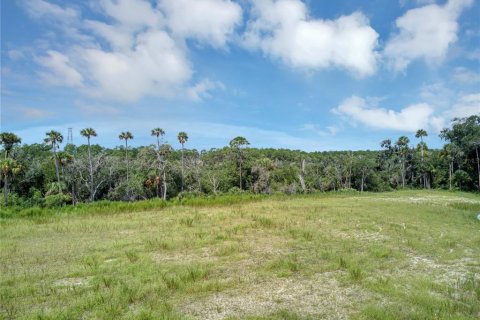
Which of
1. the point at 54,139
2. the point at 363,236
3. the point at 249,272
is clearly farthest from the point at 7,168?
the point at 363,236

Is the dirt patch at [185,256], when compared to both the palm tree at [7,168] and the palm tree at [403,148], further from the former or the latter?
the palm tree at [403,148]

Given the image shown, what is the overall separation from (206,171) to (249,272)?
48.9 meters

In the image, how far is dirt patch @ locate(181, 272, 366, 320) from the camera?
720cm

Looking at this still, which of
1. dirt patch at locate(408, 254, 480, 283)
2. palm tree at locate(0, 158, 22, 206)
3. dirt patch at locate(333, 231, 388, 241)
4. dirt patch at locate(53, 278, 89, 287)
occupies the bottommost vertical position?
dirt patch at locate(408, 254, 480, 283)

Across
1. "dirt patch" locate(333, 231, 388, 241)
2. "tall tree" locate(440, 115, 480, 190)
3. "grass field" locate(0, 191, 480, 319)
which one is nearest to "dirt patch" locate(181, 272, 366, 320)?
"grass field" locate(0, 191, 480, 319)

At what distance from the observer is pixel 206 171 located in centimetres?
5847

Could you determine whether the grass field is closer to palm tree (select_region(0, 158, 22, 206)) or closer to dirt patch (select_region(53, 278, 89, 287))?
dirt patch (select_region(53, 278, 89, 287))

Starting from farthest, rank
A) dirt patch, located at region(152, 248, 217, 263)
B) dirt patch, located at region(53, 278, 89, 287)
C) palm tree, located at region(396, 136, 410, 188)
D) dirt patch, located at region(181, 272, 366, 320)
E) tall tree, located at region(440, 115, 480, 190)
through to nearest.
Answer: palm tree, located at region(396, 136, 410, 188) < tall tree, located at region(440, 115, 480, 190) < dirt patch, located at region(152, 248, 217, 263) < dirt patch, located at region(53, 278, 89, 287) < dirt patch, located at region(181, 272, 366, 320)

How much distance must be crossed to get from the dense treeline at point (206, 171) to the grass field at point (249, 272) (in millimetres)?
28577

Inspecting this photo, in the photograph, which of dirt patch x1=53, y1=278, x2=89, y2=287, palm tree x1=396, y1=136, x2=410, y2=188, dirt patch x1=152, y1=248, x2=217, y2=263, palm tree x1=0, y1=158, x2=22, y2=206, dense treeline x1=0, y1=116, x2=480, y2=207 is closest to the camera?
dirt patch x1=53, y1=278, x2=89, y2=287

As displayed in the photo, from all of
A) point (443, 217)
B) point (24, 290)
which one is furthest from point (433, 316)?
point (443, 217)

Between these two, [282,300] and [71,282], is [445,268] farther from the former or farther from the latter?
[71,282]

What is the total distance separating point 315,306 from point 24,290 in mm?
6725

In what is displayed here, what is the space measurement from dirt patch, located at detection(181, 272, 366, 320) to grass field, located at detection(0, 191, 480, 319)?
0.02m
